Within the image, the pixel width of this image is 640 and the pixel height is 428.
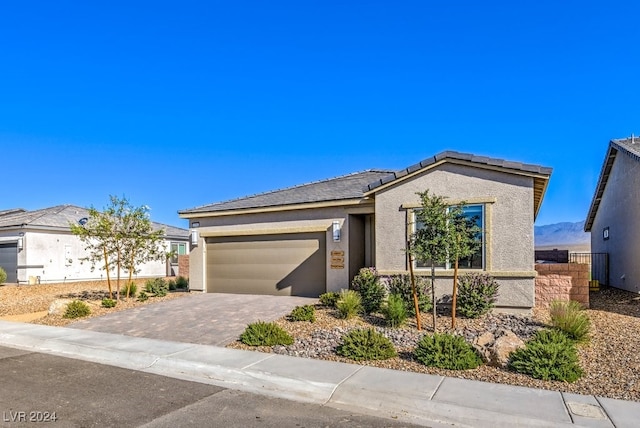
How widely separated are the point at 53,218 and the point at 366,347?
2298 cm

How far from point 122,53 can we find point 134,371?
592 inches

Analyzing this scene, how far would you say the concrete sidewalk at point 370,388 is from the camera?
16.8 feet

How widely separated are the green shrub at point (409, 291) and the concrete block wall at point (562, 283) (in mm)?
3123

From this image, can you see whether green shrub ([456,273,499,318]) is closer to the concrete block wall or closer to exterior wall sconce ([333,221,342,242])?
the concrete block wall

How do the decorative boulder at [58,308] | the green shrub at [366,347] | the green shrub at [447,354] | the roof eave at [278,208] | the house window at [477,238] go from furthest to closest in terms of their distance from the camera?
the roof eave at [278,208], the decorative boulder at [58,308], the house window at [477,238], the green shrub at [366,347], the green shrub at [447,354]

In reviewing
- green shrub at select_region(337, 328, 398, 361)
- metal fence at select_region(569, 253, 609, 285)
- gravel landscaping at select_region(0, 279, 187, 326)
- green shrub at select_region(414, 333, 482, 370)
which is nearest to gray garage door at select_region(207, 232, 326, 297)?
gravel landscaping at select_region(0, 279, 187, 326)

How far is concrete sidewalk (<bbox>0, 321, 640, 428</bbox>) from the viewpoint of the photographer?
5129 millimetres

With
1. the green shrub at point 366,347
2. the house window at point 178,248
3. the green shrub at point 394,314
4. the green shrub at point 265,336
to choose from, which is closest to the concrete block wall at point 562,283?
the green shrub at point 394,314

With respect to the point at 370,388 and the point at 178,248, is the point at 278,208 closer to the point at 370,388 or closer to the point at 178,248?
the point at 370,388

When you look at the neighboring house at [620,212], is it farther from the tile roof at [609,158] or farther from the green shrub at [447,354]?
the green shrub at [447,354]

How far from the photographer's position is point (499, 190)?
1107 centimetres

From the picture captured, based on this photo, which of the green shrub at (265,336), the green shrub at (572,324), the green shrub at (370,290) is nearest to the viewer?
the green shrub at (572,324)

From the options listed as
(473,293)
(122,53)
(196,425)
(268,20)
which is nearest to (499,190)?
(473,293)

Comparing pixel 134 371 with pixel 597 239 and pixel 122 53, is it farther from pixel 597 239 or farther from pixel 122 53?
pixel 597 239
